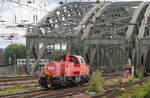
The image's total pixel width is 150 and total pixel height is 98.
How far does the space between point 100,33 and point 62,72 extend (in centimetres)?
2853

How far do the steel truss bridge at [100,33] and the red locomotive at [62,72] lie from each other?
45.0 ft

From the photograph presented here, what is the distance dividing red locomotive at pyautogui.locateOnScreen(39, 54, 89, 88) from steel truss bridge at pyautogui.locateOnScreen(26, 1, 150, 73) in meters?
13.7

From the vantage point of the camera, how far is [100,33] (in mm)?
51156

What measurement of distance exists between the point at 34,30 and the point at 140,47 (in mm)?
16533

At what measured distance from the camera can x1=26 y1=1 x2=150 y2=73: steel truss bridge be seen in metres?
42.0

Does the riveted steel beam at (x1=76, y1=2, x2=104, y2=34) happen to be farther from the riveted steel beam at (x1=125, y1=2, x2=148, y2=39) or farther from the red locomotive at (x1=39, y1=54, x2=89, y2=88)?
the red locomotive at (x1=39, y1=54, x2=89, y2=88)

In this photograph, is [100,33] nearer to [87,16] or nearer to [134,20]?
[87,16]

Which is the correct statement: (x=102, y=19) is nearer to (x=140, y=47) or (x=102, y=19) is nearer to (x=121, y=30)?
(x=121, y=30)

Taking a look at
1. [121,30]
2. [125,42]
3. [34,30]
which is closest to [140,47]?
[125,42]

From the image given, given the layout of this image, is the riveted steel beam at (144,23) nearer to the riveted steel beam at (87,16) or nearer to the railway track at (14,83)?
the riveted steel beam at (87,16)

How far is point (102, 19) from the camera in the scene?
180 ft

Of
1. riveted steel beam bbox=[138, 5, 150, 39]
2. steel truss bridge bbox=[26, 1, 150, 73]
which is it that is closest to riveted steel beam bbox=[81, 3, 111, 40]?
steel truss bridge bbox=[26, 1, 150, 73]

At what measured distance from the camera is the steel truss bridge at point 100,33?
42.0 meters

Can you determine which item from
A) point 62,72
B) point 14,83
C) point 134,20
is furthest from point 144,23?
point 62,72
